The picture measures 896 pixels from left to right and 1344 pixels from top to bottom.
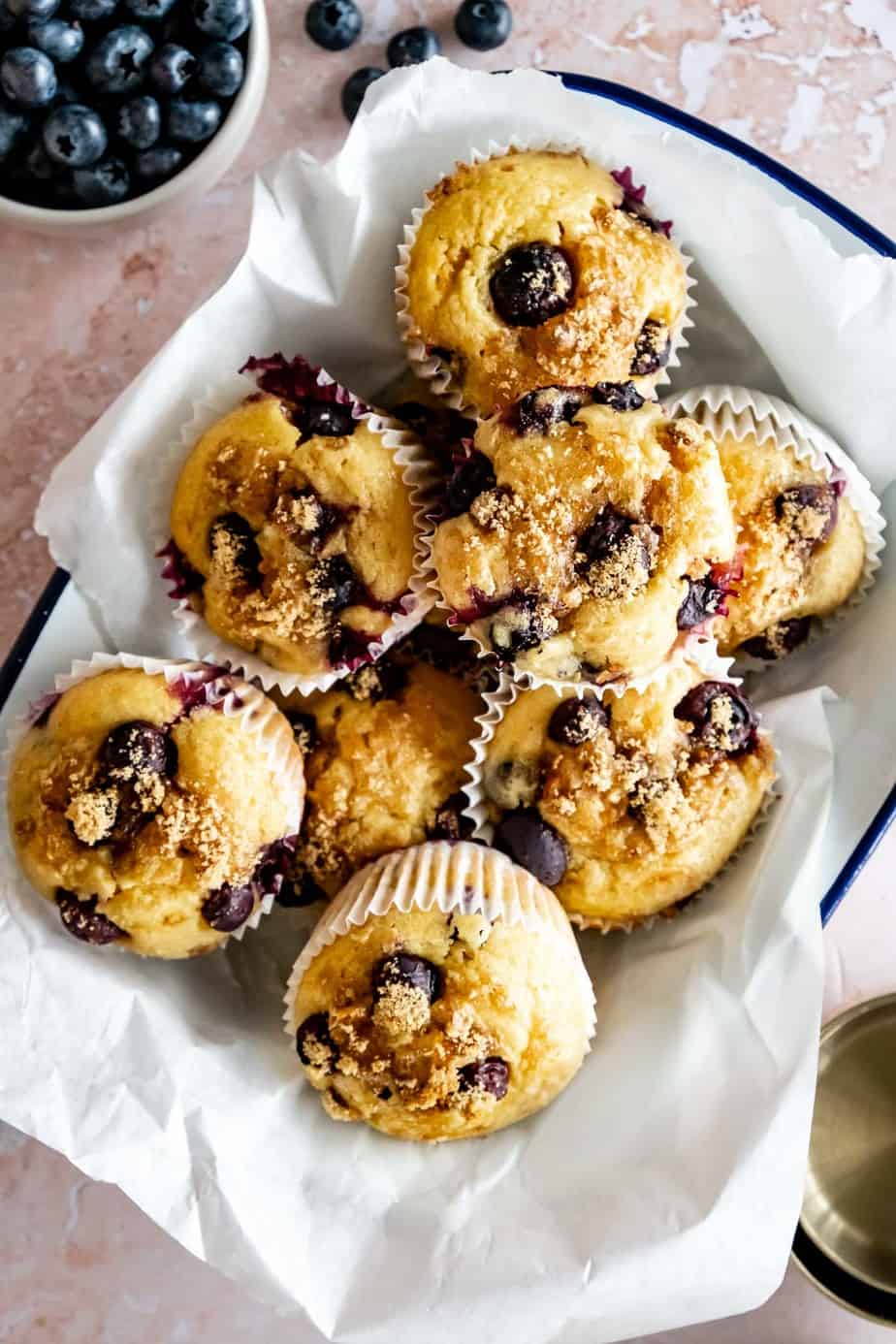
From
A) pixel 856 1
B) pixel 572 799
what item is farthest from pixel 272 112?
pixel 572 799

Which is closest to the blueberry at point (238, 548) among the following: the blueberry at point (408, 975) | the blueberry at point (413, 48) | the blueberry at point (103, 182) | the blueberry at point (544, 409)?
the blueberry at point (544, 409)

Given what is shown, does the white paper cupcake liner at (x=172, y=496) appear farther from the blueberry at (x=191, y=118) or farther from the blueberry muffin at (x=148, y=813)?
the blueberry at (x=191, y=118)

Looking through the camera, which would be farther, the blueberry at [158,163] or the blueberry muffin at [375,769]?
the blueberry at [158,163]

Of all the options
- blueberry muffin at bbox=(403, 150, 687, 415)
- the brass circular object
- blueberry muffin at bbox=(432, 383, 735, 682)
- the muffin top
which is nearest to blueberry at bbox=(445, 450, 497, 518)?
blueberry muffin at bbox=(432, 383, 735, 682)

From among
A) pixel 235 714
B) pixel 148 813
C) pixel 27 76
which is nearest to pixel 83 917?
pixel 148 813

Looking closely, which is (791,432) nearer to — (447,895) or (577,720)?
(577,720)

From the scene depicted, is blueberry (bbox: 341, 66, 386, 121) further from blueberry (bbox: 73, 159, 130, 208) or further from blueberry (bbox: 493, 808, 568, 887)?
blueberry (bbox: 493, 808, 568, 887)
